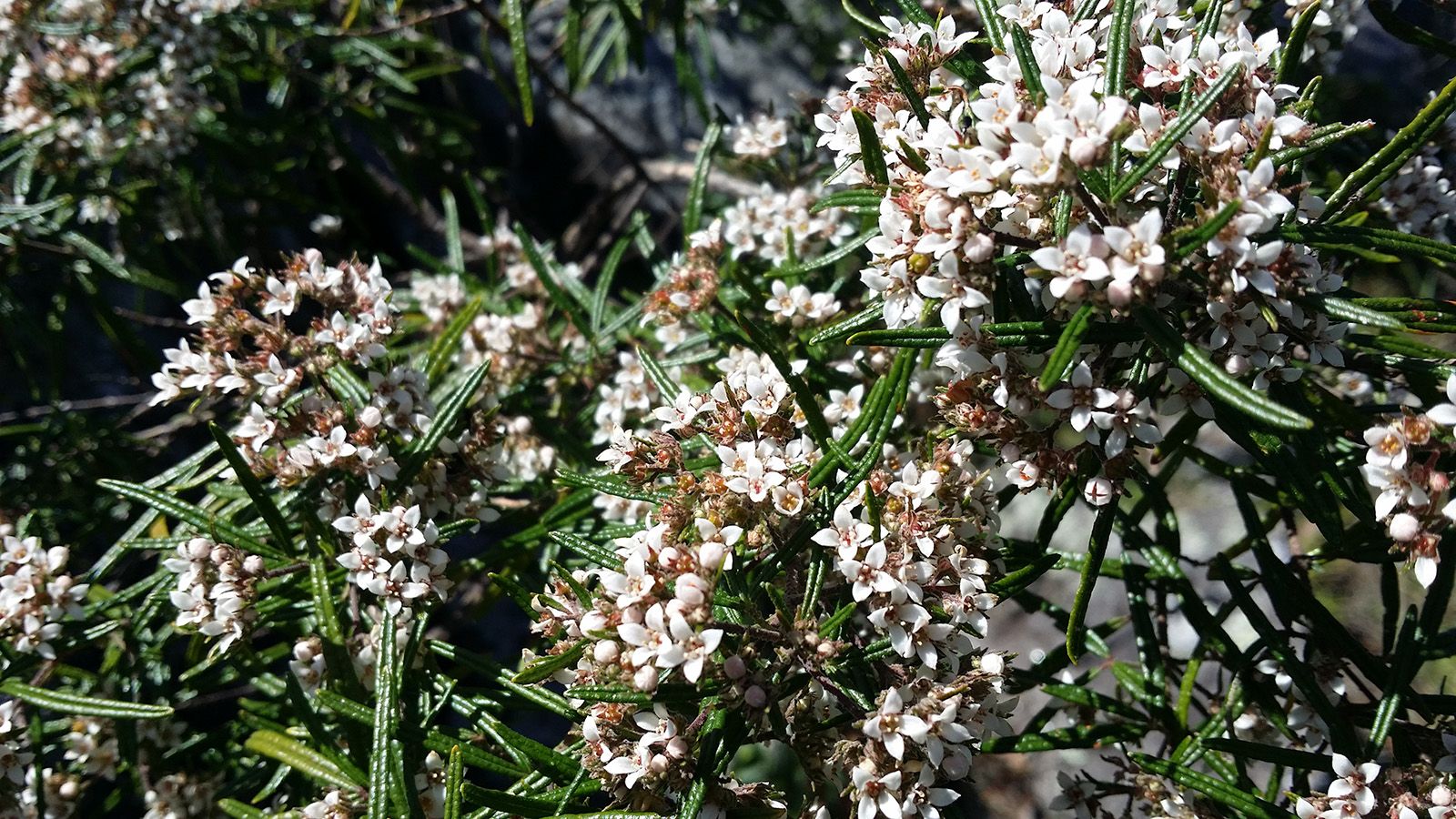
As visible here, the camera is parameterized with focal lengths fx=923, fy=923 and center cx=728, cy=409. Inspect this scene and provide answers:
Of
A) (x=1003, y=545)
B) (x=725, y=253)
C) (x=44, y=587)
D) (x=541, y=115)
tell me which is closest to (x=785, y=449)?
(x=1003, y=545)

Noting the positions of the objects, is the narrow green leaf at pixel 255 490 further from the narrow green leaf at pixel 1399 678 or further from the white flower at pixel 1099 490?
the narrow green leaf at pixel 1399 678

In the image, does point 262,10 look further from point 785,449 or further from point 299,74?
point 785,449

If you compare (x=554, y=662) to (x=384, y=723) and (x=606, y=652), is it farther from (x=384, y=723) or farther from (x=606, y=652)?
(x=384, y=723)

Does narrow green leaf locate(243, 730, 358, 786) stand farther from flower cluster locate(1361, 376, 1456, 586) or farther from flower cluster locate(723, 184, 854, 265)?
flower cluster locate(1361, 376, 1456, 586)

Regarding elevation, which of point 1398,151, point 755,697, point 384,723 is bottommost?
point 384,723

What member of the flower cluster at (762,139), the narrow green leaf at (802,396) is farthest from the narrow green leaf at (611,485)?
the flower cluster at (762,139)

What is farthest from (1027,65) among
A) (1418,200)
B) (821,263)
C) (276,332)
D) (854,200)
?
(276,332)
